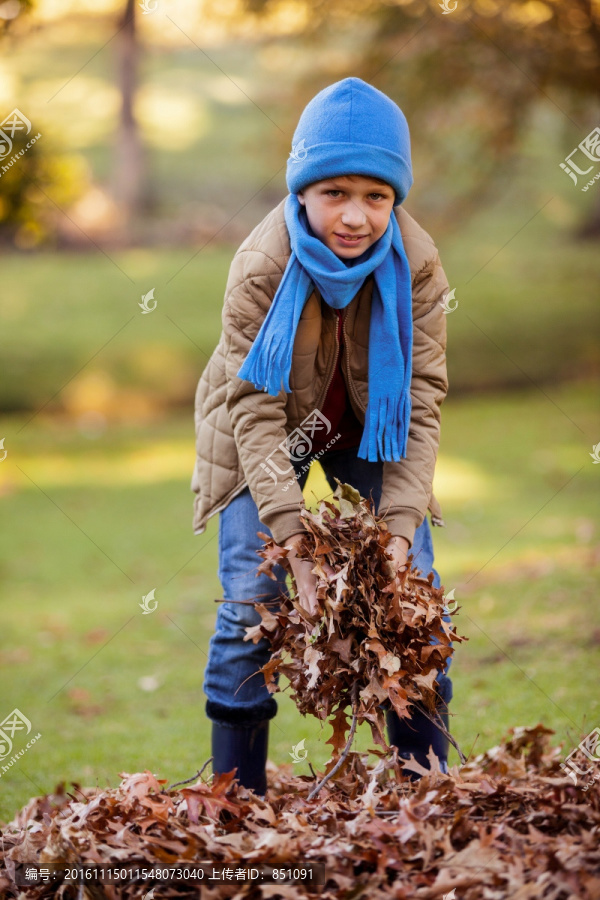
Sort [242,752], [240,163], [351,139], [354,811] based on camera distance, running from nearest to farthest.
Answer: [354,811] < [351,139] < [242,752] < [240,163]

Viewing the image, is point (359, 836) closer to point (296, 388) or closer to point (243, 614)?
point (243, 614)

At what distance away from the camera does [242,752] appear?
2.80 m

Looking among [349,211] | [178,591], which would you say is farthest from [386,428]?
[178,591]

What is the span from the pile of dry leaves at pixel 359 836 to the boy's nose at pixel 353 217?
1.45 m

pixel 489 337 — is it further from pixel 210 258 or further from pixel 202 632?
pixel 202 632

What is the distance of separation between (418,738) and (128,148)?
15632mm

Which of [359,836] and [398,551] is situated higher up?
[398,551]

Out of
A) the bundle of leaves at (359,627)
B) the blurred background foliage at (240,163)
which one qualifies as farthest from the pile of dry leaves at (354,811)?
the blurred background foliage at (240,163)

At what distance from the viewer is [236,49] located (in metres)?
19.7

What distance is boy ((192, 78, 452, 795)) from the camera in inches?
100

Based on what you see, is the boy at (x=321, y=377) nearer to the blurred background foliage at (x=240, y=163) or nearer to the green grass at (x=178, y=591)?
the green grass at (x=178, y=591)

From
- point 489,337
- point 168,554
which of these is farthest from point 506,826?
point 489,337

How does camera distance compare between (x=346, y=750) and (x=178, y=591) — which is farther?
(x=178, y=591)

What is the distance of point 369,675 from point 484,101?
1045cm
